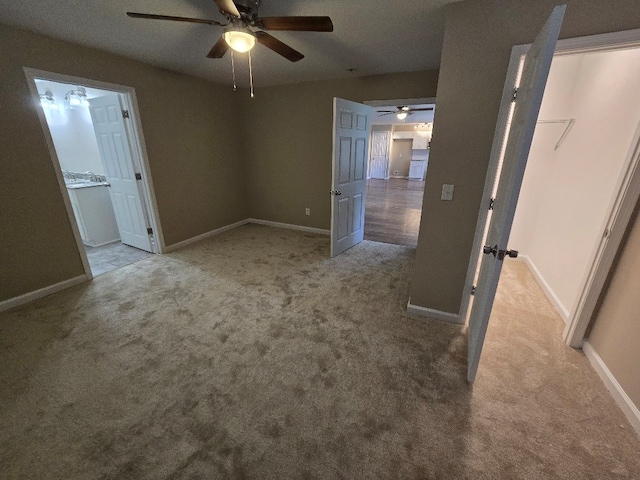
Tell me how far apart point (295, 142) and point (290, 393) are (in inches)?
150

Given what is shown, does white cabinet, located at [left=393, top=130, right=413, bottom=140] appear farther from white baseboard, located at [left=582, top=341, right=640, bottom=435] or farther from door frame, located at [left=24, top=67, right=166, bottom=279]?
white baseboard, located at [left=582, top=341, right=640, bottom=435]

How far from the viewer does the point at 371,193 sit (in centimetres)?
851

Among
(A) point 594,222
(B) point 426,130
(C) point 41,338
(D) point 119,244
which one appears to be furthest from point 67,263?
(B) point 426,130

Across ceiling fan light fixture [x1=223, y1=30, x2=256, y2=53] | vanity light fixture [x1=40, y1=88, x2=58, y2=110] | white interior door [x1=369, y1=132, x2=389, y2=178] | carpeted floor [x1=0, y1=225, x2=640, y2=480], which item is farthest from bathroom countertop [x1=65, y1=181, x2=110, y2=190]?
white interior door [x1=369, y1=132, x2=389, y2=178]

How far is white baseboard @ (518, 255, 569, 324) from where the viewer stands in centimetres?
236

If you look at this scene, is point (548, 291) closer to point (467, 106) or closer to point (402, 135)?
point (467, 106)

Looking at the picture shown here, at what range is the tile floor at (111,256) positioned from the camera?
3.34m

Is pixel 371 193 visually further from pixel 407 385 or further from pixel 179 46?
pixel 407 385

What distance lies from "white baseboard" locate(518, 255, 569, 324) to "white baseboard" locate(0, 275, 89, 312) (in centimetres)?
470

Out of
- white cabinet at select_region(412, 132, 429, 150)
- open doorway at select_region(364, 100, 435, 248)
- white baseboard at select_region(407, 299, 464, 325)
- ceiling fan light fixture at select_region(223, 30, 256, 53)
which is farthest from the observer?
white cabinet at select_region(412, 132, 429, 150)

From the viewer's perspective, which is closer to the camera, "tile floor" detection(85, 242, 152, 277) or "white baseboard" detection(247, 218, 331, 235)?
"tile floor" detection(85, 242, 152, 277)

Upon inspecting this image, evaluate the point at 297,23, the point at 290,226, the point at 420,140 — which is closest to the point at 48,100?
the point at 290,226

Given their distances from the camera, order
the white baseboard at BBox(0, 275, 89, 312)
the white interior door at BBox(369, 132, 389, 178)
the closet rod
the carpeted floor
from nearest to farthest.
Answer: the carpeted floor, the white baseboard at BBox(0, 275, 89, 312), the closet rod, the white interior door at BBox(369, 132, 389, 178)

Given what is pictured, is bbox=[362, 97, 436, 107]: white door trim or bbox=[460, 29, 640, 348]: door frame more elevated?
bbox=[362, 97, 436, 107]: white door trim
